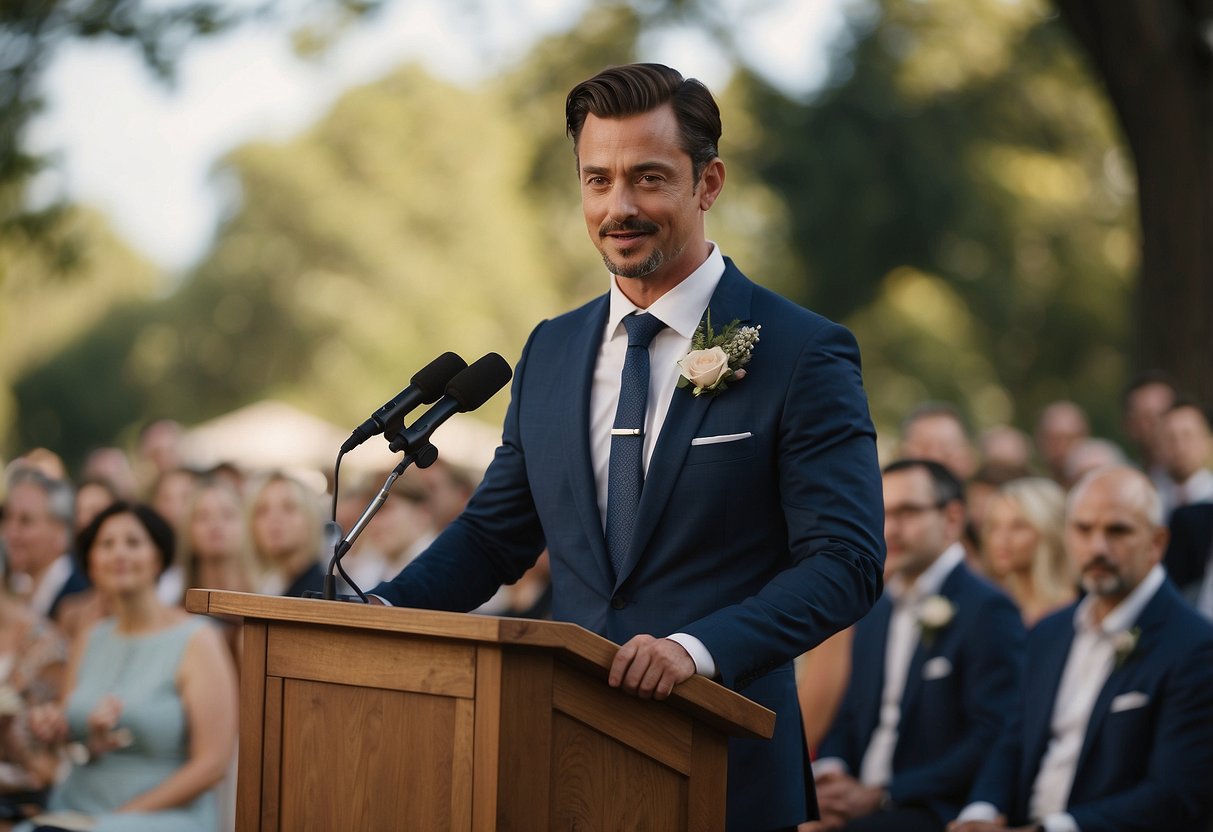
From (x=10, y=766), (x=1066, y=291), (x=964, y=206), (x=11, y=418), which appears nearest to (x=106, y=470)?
(x=10, y=766)

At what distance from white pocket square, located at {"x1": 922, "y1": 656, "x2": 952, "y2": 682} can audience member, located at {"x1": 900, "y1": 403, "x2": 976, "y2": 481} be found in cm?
290

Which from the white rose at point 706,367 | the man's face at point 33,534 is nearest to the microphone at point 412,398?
the white rose at point 706,367

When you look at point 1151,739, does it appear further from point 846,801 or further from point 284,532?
point 284,532

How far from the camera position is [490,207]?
43469 millimetres

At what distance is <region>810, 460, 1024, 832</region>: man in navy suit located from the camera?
21.6ft

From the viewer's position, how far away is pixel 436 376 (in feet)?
11.4

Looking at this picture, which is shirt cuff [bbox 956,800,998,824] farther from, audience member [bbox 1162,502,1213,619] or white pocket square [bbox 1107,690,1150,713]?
audience member [bbox 1162,502,1213,619]

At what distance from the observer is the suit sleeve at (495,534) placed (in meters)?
3.74

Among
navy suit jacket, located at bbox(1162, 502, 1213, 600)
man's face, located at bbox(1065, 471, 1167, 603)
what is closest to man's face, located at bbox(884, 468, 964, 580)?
man's face, located at bbox(1065, 471, 1167, 603)

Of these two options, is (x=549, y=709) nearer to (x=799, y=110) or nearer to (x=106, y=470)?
(x=106, y=470)

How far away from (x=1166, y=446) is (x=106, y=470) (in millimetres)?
7956

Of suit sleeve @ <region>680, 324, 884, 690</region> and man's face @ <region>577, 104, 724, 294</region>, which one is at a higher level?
man's face @ <region>577, 104, 724, 294</region>

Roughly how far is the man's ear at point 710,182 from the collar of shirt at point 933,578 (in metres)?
3.75

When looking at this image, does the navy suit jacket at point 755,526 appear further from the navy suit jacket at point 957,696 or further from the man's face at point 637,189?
the navy suit jacket at point 957,696
